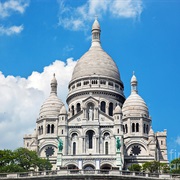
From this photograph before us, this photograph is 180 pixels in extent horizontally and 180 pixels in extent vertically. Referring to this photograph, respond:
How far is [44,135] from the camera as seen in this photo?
131625 mm

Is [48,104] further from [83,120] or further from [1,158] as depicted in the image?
[1,158]

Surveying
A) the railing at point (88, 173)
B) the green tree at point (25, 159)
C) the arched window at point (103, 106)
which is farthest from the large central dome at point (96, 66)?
the railing at point (88, 173)

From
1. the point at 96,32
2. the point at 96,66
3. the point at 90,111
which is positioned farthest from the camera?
the point at 96,32

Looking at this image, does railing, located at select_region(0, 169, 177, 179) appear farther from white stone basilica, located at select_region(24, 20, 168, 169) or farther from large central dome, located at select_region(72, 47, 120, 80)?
large central dome, located at select_region(72, 47, 120, 80)

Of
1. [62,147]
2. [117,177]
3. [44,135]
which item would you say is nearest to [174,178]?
[117,177]

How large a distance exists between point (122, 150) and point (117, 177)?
5367cm

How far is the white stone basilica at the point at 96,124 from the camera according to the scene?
120 m

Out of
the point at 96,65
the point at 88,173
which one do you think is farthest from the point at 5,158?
the point at 96,65

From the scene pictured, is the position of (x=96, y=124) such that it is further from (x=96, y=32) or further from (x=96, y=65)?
(x=96, y=32)

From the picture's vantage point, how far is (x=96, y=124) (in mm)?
123062

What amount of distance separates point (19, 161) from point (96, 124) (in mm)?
29398

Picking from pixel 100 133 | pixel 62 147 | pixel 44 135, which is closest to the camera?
pixel 62 147

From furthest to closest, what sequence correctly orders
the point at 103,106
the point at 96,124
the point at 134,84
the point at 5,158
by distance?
the point at 134,84, the point at 103,106, the point at 96,124, the point at 5,158

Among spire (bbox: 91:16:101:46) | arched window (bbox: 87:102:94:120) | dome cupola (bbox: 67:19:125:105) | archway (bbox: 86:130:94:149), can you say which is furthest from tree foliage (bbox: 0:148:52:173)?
spire (bbox: 91:16:101:46)
